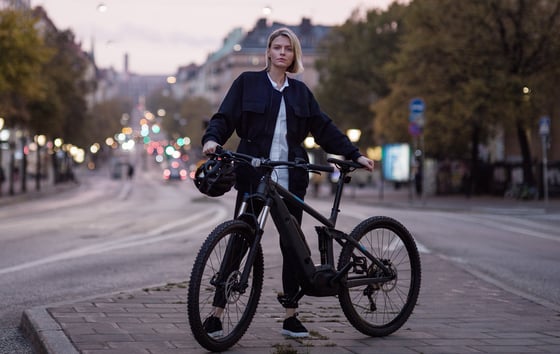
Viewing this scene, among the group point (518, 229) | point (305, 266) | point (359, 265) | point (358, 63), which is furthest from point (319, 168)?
point (358, 63)

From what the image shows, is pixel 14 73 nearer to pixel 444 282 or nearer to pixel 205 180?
pixel 444 282

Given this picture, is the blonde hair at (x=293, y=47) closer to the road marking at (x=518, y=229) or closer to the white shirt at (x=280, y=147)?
the white shirt at (x=280, y=147)

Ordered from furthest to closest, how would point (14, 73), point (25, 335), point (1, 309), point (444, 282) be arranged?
1. point (14, 73)
2. point (444, 282)
3. point (1, 309)
4. point (25, 335)

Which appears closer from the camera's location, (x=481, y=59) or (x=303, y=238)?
(x=303, y=238)

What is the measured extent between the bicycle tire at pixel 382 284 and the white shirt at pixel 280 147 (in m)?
0.52

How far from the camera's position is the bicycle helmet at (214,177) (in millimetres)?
5496

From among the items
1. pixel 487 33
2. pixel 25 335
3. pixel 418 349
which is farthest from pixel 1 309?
pixel 487 33

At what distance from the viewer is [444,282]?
963cm

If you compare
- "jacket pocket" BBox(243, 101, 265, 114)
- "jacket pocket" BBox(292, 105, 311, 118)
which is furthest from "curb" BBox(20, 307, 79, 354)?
"jacket pocket" BBox(292, 105, 311, 118)

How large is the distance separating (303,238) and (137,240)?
10.7 metres

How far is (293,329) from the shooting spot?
6000mm

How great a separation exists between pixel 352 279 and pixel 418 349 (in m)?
0.67

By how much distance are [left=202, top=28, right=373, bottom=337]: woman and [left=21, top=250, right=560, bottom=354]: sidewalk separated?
1.40 feet

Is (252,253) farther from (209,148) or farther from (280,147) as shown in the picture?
(280,147)
